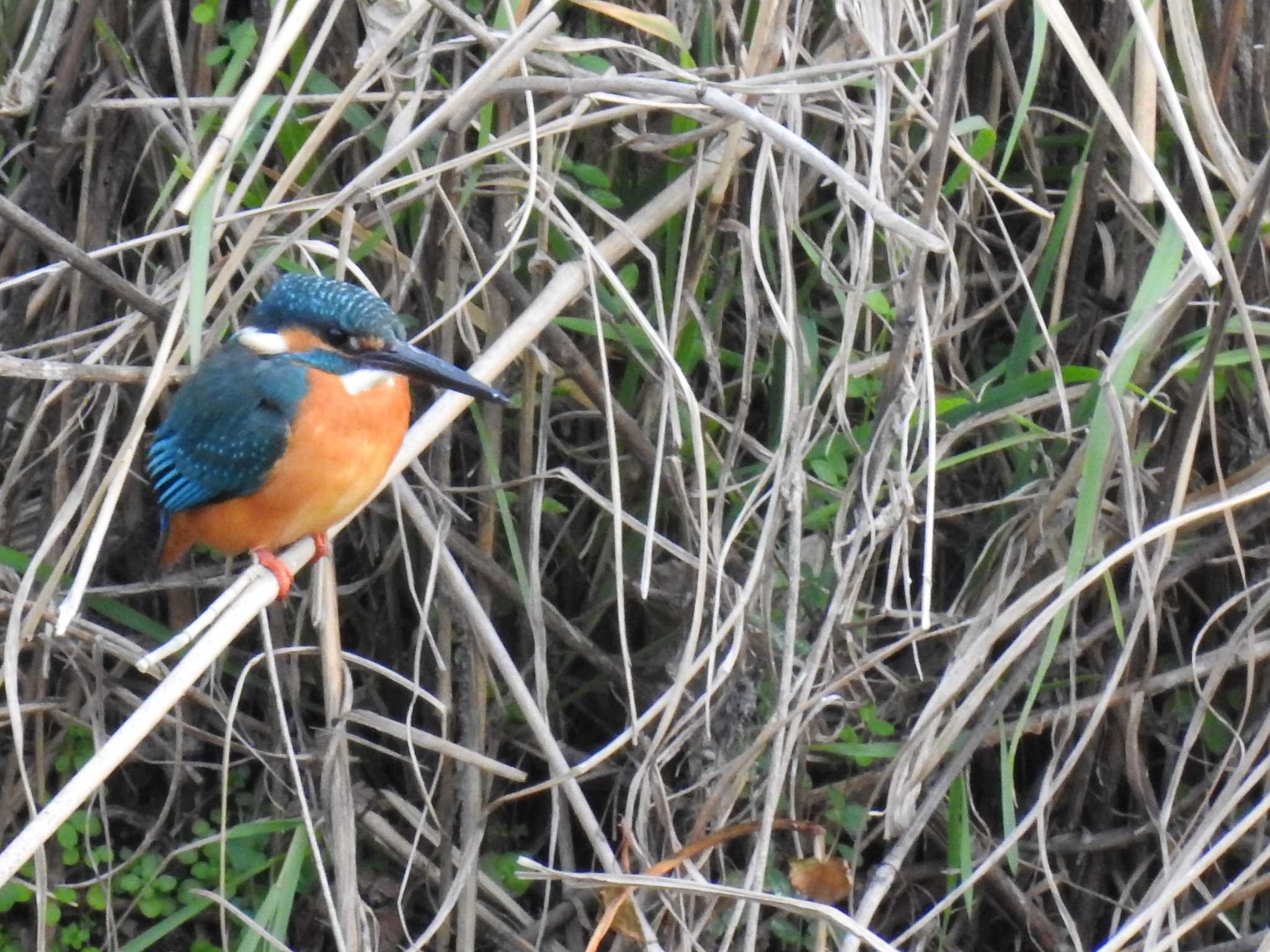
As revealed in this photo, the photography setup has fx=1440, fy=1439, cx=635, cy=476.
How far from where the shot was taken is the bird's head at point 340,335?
1.79 meters

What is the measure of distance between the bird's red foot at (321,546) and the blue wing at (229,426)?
148mm

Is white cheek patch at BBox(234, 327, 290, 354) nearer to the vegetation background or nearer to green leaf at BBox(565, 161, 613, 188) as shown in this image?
the vegetation background

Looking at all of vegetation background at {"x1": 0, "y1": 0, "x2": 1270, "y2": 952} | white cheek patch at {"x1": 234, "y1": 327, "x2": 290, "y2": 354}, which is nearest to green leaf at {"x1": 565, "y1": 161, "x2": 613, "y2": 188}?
vegetation background at {"x1": 0, "y1": 0, "x2": 1270, "y2": 952}

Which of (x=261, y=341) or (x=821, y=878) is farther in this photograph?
(x=261, y=341)

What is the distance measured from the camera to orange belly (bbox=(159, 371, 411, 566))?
6.20ft

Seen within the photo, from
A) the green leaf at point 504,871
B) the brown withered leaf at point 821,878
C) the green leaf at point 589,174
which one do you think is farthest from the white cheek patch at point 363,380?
the brown withered leaf at point 821,878

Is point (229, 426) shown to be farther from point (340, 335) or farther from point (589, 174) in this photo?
point (589, 174)

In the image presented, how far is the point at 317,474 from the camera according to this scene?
6.36ft

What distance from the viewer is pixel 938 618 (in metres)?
1.92

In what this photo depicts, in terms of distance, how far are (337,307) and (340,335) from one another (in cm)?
5

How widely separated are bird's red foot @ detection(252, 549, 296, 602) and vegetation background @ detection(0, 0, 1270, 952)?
0.15 feet

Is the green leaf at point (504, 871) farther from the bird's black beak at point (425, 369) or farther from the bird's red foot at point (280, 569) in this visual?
the bird's black beak at point (425, 369)

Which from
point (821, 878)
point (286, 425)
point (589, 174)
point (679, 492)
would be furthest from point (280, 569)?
point (821, 878)

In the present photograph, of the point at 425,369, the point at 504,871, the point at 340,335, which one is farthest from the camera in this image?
the point at 504,871
